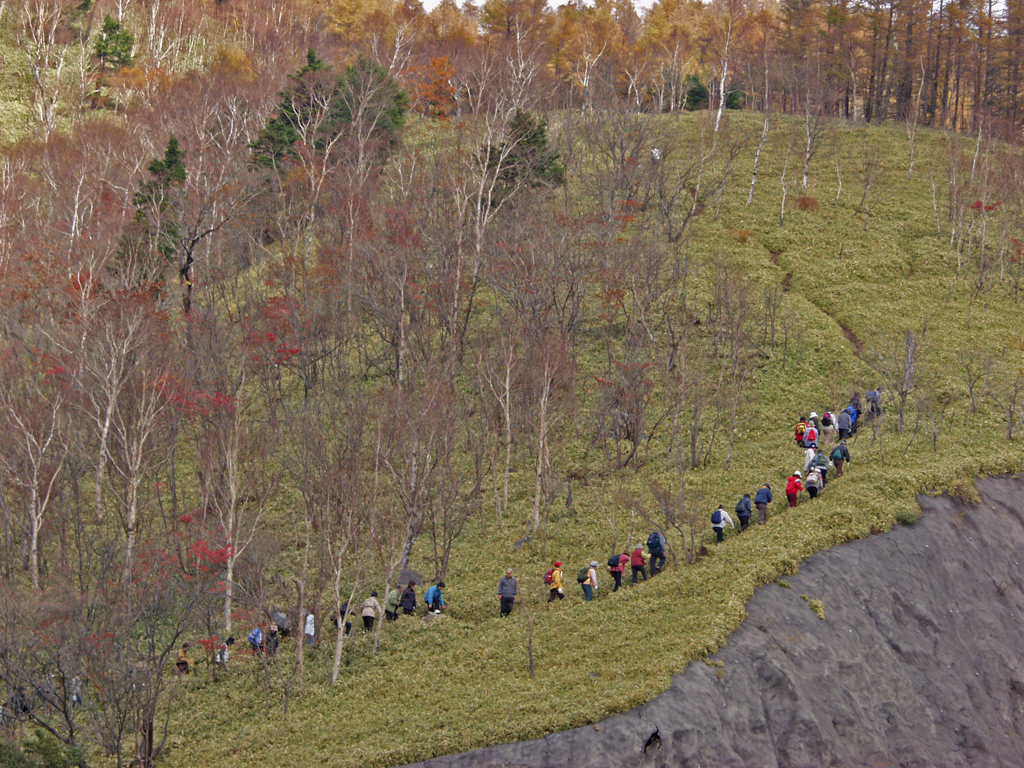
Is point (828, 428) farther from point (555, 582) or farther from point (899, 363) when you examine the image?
point (555, 582)

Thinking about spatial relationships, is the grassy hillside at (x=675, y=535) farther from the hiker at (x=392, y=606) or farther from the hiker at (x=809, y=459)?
the hiker at (x=809, y=459)

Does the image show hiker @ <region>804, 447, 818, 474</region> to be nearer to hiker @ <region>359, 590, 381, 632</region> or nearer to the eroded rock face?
the eroded rock face

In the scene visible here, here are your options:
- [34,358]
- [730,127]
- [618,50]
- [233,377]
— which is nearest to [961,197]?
[730,127]

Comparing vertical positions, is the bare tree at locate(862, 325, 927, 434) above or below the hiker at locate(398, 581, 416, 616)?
above

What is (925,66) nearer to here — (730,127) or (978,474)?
(730,127)

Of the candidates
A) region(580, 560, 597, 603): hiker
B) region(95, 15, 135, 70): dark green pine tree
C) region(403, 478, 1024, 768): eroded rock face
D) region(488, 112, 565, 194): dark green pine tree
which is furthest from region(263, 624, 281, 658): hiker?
region(95, 15, 135, 70): dark green pine tree

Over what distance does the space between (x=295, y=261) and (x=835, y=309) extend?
2609 cm

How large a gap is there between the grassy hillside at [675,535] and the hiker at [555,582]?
0.36 meters

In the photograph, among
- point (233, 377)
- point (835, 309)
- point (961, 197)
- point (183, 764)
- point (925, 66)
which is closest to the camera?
point (183, 764)

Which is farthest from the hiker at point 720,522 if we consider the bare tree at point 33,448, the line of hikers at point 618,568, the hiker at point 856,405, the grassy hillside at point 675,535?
the bare tree at point 33,448

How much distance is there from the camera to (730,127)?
65375 millimetres

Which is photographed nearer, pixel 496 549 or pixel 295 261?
pixel 496 549

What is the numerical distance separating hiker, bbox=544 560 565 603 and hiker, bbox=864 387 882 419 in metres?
16.0

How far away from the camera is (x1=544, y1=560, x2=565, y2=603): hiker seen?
2323 cm
